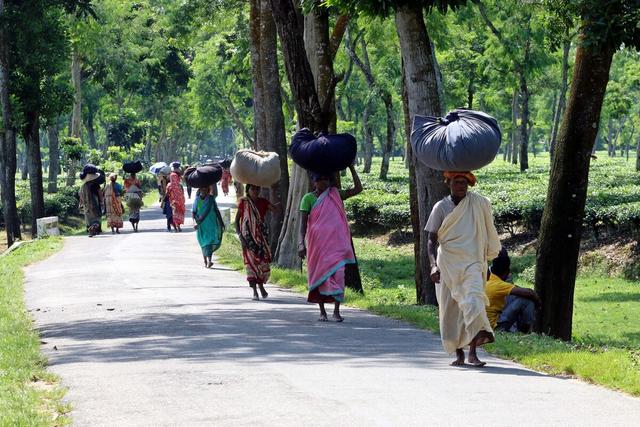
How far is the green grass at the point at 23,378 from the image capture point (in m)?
7.95

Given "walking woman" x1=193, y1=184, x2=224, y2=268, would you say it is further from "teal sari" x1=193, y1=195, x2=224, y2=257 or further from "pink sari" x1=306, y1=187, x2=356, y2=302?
"pink sari" x1=306, y1=187, x2=356, y2=302

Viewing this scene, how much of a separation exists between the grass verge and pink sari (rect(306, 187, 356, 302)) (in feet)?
3.31

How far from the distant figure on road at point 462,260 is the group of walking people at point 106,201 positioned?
24598 millimetres

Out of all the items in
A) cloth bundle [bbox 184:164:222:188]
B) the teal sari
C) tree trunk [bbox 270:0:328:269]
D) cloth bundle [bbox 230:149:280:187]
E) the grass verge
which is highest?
tree trunk [bbox 270:0:328:269]

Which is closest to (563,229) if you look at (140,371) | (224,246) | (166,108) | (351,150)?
(351,150)

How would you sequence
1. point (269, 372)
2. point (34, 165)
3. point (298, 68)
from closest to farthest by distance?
point (269, 372) < point (298, 68) < point (34, 165)

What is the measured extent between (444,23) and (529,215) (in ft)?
48.0

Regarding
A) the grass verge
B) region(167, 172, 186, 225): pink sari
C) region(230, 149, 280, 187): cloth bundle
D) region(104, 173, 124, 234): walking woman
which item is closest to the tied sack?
the grass verge

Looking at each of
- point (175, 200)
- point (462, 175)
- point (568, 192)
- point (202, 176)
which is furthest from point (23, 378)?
point (175, 200)

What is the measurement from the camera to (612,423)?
24.3ft

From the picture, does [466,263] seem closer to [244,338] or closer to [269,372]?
[269,372]

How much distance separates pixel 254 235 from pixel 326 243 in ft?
10.7

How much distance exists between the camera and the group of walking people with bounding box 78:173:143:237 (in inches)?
1351

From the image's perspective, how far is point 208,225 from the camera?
2420 cm
